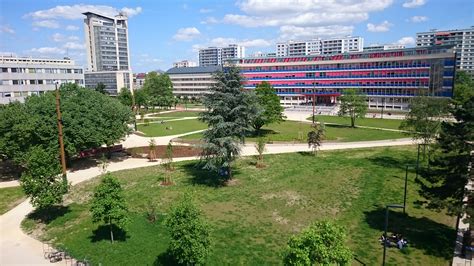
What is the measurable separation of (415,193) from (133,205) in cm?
2318

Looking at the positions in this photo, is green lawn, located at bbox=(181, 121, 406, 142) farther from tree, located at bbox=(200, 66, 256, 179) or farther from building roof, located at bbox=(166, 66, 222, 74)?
building roof, located at bbox=(166, 66, 222, 74)

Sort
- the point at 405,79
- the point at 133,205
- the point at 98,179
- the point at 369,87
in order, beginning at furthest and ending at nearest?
the point at 369,87
the point at 405,79
the point at 98,179
the point at 133,205

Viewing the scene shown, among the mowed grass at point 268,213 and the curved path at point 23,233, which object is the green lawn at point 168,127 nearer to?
the curved path at point 23,233

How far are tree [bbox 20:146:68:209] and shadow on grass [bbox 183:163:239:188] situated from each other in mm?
11840

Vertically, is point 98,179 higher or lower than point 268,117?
lower

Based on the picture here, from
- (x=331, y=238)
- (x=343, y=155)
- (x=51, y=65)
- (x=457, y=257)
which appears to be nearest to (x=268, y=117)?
(x=343, y=155)

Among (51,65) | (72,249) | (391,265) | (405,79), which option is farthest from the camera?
(405,79)

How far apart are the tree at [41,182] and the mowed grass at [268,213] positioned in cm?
195

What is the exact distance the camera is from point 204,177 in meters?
33.9

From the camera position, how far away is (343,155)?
41.6 meters

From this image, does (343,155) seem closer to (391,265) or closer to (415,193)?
(415,193)

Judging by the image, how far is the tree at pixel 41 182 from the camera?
925 inches

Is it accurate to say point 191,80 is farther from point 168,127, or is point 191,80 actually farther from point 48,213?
point 48,213

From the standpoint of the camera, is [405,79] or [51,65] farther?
[405,79]
